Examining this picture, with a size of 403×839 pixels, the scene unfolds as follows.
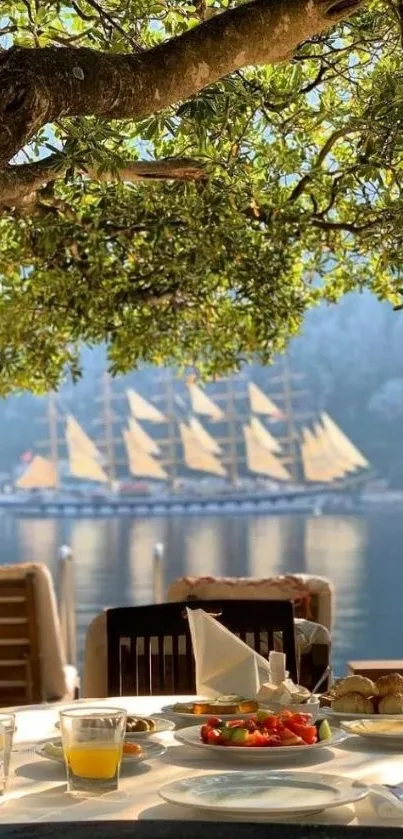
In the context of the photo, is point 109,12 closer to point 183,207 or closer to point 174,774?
point 183,207

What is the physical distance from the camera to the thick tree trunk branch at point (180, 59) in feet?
8.00

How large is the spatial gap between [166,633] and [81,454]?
2639 centimetres

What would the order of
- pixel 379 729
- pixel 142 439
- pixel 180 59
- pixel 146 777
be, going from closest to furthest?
1. pixel 146 777
2. pixel 379 729
3. pixel 180 59
4. pixel 142 439

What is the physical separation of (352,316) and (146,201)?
1110 inches

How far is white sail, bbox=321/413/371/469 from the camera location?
28656mm

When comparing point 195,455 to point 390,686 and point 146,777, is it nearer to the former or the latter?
point 390,686

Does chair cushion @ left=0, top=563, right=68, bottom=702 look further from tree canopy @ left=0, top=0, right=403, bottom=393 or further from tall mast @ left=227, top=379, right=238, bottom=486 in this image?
tall mast @ left=227, top=379, right=238, bottom=486

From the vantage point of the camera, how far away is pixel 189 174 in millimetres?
3732

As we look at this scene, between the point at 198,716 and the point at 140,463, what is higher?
the point at 140,463

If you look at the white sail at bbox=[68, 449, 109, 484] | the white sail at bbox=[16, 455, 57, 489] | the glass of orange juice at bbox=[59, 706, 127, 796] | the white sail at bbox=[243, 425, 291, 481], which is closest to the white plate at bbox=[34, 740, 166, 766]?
the glass of orange juice at bbox=[59, 706, 127, 796]

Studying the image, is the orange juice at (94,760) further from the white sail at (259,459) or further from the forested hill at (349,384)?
the forested hill at (349,384)

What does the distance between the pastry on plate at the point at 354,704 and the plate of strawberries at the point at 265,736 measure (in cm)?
22

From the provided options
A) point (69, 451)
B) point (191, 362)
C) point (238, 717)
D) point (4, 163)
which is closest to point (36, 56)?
point (4, 163)

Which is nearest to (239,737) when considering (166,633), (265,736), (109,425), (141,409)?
(265,736)
